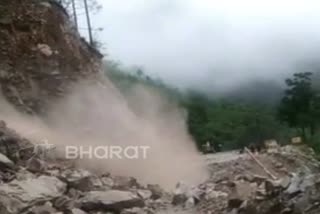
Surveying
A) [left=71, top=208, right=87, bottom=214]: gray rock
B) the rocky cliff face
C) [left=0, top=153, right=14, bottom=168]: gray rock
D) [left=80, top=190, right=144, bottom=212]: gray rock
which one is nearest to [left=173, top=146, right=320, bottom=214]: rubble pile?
[left=80, top=190, right=144, bottom=212]: gray rock

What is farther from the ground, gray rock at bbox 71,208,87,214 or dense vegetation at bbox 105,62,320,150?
dense vegetation at bbox 105,62,320,150

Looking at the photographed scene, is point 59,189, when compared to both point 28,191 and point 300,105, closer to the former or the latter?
point 28,191

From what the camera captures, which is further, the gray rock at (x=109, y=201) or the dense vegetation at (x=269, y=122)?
the dense vegetation at (x=269, y=122)

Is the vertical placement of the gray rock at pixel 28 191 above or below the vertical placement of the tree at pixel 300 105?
below

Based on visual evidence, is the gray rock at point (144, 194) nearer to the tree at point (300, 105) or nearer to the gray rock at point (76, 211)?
the gray rock at point (76, 211)

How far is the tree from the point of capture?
62281 millimetres

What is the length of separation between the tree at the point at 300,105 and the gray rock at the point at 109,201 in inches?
1956

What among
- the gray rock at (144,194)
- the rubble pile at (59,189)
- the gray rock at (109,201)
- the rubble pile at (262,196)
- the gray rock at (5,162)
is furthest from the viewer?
the gray rock at (144,194)

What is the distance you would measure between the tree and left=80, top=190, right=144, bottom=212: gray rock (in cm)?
4968

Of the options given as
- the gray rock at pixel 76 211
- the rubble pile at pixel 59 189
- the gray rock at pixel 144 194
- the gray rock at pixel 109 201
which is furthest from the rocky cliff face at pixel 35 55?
the gray rock at pixel 76 211

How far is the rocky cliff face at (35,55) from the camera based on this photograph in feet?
66.4

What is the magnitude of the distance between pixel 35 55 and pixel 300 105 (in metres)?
47.3

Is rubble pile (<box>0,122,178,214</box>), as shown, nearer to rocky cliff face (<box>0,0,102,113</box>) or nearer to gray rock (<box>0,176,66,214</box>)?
gray rock (<box>0,176,66,214</box>)

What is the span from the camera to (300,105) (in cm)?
6506
